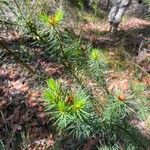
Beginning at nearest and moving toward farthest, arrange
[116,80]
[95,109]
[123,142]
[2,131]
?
[95,109] → [123,142] → [2,131] → [116,80]

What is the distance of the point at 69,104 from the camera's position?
7.75ft

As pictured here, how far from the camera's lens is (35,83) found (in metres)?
5.43

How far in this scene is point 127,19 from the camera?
33.6 ft

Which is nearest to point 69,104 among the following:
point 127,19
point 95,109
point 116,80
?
point 95,109

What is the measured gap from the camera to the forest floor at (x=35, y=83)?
5934 millimetres

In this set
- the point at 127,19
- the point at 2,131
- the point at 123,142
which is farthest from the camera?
the point at 127,19

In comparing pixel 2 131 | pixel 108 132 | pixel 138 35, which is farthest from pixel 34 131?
pixel 138 35

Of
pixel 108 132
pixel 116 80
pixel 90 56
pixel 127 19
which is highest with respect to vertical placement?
pixel 90 56

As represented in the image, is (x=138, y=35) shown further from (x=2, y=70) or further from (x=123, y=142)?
(x=123, y=142)

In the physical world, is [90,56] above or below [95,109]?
above

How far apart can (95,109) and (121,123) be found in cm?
30

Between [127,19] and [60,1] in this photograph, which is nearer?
[60,1]

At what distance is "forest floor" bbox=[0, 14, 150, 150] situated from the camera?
593cm

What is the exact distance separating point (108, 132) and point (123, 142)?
39 centimetres
